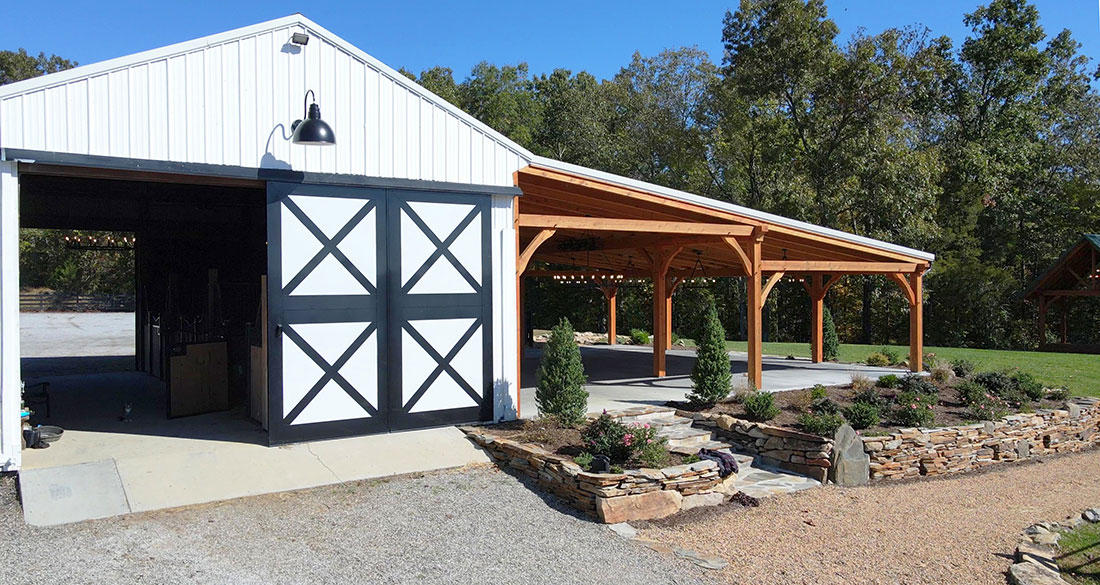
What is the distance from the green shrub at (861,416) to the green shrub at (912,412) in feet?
1.26

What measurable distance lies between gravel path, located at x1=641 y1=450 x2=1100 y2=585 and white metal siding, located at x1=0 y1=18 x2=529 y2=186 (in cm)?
484

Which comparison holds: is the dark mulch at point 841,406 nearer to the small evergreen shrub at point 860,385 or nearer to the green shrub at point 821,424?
the small evergreen shrub at point 860,385

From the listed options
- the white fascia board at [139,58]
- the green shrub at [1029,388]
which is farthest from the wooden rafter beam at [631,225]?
the green shrub at [1029,388]

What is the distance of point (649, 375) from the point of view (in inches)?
585

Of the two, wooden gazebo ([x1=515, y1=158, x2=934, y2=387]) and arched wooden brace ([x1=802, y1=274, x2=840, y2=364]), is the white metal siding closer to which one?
wooden gazebo ([x1=515, y1=158, x2=934, y2=387])

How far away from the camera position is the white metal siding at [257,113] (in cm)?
705

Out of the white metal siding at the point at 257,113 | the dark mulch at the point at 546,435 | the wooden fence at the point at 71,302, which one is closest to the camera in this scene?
the white metal siding at the point at 257,113

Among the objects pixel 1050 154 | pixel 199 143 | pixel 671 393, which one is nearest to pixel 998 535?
pixel 671 393

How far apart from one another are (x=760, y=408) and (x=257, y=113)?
6.95m

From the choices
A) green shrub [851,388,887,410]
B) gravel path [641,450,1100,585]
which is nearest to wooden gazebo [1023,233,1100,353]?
green shrub [851,388,887,410]

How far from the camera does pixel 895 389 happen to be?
39.4 feet

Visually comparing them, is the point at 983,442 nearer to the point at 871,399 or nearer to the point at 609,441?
the point at 871,399

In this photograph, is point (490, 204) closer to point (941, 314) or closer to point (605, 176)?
point (605, 176)

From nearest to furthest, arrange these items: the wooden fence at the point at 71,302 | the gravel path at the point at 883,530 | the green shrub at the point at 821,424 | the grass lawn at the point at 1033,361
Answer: the gravel path at the point at 883,530 < the green shrub at the point at 821,424 < the grass lawn at the point at 1033,361 < the wooden fence at the point at 71,302
